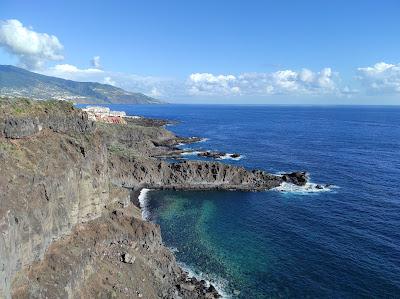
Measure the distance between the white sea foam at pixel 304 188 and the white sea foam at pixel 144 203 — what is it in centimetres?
3579

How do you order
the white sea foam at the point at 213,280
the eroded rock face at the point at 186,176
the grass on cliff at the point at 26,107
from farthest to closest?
the eroded rock face at the point at 186,176 → the white sea foam at the point at 213,280 → the grass on cliff at the point at 26,107

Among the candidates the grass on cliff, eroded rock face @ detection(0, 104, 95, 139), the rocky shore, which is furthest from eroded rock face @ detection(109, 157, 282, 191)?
the grass on cliff

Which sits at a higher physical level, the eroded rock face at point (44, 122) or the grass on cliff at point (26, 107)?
the grass on cliff at point (26, 107)

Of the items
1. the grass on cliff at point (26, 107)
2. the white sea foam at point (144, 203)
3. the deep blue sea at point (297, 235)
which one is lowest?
the white sea foam at point (144, 203)

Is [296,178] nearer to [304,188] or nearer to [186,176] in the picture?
[304,188]

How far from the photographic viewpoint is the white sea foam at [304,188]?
10606 cm

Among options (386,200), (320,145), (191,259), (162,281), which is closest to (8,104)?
(162,281)

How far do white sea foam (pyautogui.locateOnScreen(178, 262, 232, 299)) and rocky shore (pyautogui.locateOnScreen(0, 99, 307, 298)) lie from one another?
1334 mm

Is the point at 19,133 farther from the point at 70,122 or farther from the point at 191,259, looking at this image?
the point at 191,259

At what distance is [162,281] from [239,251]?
18358 millimetres

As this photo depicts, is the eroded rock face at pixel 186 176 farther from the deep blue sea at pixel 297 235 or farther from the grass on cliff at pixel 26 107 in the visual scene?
the grass on cliff at pixel 26 107

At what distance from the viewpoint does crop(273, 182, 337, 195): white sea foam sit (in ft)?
348

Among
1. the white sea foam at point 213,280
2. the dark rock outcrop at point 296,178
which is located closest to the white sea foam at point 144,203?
the white sea foam at point 213,280

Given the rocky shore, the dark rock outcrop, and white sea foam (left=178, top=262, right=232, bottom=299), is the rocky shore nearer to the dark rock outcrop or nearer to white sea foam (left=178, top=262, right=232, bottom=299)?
white sea foam (left=178, top=262, right=232, bottom=299)
